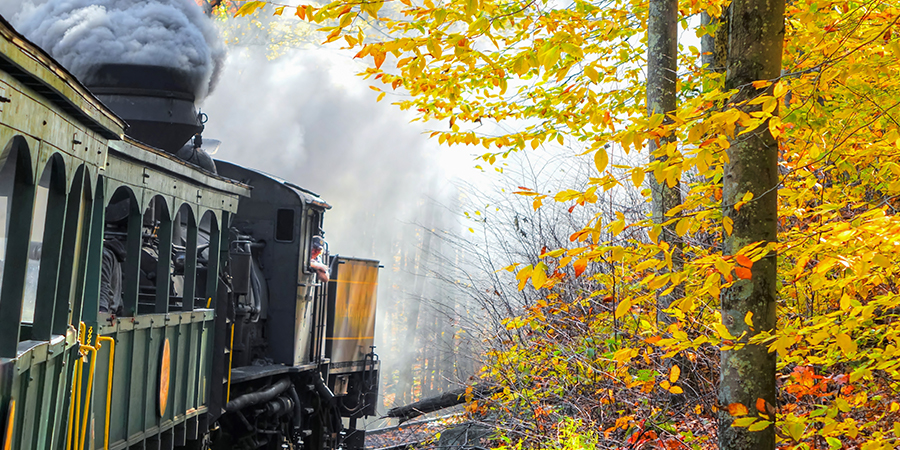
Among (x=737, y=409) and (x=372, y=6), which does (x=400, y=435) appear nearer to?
(x=737, y=409)

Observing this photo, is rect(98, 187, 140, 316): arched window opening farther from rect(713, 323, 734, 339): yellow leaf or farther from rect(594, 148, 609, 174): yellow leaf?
rect(713, 323, 734, 339): yellow leaf

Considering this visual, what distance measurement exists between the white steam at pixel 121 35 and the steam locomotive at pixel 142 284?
222mm

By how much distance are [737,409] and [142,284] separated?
4.70m

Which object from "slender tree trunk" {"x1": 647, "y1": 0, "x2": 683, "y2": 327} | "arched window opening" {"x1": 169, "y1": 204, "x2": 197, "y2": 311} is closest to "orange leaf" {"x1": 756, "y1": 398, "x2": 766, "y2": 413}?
"slender tree trunk" {"x1": 647, "y1": 0, "x2": 683, "y2": 327}

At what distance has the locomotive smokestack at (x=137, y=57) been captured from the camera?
7371mm

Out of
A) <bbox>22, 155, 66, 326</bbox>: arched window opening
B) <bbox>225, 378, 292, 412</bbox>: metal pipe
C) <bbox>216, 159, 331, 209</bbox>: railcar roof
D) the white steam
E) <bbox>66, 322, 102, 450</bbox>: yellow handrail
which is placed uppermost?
the white steam

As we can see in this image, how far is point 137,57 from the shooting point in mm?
A: 7699

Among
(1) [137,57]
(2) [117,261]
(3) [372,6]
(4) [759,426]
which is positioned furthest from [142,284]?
(4) [759,426]

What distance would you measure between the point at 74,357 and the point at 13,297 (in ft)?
3.75

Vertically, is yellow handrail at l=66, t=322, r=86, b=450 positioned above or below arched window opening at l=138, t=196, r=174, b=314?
below

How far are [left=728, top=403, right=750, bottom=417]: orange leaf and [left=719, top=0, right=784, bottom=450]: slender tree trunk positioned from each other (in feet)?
0.36

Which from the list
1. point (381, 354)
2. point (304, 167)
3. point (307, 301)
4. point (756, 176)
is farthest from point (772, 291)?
point (381, 354)

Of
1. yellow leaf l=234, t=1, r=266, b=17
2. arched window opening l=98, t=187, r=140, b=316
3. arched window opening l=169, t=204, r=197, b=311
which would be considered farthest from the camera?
arched window opening l=169, t=204, r=197, b=311

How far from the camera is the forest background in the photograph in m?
2.82
